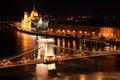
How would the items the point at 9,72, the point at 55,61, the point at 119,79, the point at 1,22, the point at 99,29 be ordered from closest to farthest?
the point at 119,79 < the point at 9,72 < the point at 55,61 < the point at 99,29 < the point at 1,22

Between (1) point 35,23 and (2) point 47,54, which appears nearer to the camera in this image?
(2) point 47,54

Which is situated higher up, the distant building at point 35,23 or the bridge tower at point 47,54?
the distant building at point 35,23

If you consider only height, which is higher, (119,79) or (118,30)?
(118,30)

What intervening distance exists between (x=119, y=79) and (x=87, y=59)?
2.63 meters

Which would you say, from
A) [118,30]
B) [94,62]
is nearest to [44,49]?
[94,62]

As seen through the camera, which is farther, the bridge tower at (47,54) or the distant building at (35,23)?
the distant building at (35,23)

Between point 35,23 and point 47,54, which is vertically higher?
point 35,23

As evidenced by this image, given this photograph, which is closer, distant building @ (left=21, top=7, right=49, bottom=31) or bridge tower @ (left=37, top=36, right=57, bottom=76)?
bridge tower @ (left=37, top=36, right=57, bottom=76)

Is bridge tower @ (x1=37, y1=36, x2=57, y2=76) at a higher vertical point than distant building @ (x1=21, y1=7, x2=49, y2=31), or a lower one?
lower

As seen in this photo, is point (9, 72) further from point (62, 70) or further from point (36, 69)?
point (62, 70)

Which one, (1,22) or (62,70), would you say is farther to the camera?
(1,22)

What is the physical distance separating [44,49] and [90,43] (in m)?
7.22

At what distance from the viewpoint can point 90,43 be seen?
16.0 meters

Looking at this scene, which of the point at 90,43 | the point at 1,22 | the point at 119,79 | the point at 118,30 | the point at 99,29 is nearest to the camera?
the point at 119,79
